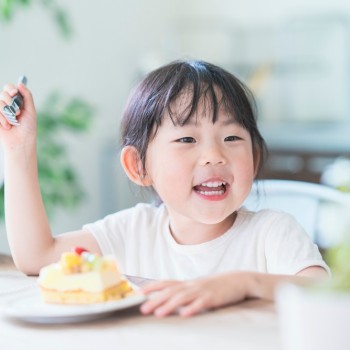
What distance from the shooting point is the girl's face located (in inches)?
56.2

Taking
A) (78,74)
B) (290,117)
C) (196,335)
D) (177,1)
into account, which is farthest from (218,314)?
(177,1)

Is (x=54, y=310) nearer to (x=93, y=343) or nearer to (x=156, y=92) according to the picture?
(x=93, y=343)

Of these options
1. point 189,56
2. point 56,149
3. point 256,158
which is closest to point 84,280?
point 256,158

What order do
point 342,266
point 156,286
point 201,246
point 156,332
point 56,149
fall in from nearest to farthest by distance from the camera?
point 342,266, point 156,332, point 156,286, point 201,246, point 56,149

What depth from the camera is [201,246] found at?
5.04ft

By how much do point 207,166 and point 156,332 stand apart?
1.69 ft

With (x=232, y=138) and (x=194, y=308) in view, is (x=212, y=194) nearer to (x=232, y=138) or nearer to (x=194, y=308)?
(x=232, y=138)

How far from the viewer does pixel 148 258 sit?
1.59m

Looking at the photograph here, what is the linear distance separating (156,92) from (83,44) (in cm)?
301

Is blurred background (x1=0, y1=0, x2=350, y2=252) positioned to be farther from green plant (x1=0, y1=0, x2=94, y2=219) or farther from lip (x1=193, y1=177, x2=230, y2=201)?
lip (x1=193, y1=177, x2=230, y2=201)

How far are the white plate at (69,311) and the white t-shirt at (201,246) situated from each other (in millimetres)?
419

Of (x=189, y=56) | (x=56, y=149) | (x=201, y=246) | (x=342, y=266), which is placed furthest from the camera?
(x=189, y=56)

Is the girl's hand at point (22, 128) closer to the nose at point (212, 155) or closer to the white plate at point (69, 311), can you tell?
the nose at point (212, 155)

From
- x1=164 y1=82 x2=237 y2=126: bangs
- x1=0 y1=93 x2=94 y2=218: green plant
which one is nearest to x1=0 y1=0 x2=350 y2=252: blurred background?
x1=0 y1=93 x2=94 y2=218: green plant
